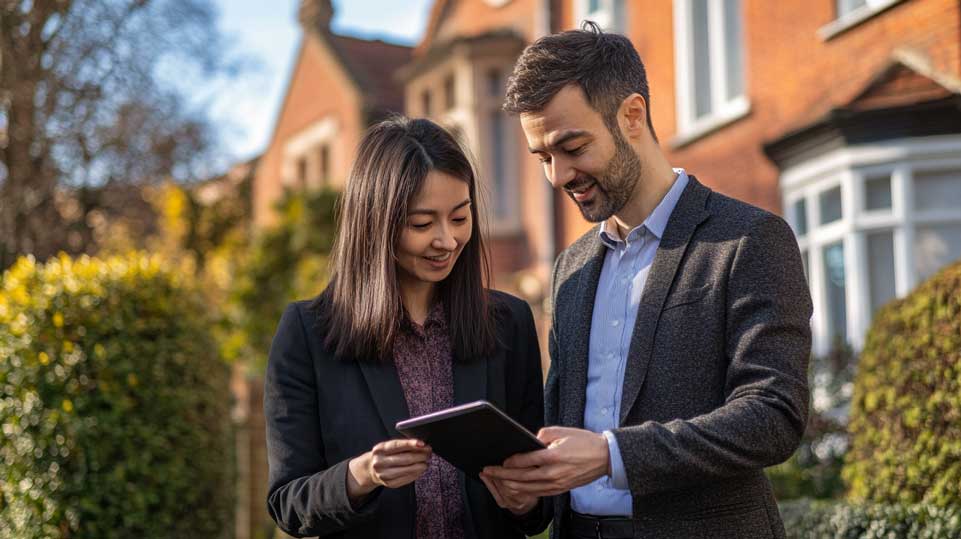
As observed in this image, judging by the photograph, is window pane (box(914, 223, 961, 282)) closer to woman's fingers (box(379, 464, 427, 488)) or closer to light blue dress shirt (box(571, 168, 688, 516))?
light blue dress shirt (box(571, 168, 688, 516))

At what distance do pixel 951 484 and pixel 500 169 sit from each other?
45.0 feet

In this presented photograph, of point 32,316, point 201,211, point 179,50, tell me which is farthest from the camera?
point 201,211

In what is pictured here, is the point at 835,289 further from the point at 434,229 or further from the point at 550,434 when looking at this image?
the point at 550,434

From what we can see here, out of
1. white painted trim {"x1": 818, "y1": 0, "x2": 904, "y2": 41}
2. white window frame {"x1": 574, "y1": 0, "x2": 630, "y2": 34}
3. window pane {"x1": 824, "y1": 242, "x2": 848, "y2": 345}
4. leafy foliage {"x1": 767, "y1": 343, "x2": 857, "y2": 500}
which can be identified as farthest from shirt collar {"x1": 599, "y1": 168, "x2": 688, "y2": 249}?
white window frame {"x1": 574, "y1": 0, "x2": 630, "y2": 34}

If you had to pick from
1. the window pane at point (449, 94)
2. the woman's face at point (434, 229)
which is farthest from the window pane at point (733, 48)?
the woman's face at point (434, 229)

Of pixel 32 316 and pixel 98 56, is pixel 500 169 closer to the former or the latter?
pixel 98 56

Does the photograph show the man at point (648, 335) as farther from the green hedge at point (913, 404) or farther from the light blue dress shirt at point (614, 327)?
the green hedge at point (913, 404)

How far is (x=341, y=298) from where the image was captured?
313 cm

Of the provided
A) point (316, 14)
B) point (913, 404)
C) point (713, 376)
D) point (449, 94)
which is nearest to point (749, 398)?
point (713, 376)

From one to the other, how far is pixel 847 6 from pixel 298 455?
9.25m

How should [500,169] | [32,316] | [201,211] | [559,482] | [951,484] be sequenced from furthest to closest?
[201,211] < [500,169] < [32,316] < [951,484] < [559,482]

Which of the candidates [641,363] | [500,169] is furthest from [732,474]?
[500,169]

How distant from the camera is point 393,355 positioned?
10.2 feet

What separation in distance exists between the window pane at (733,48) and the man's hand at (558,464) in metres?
10.5
